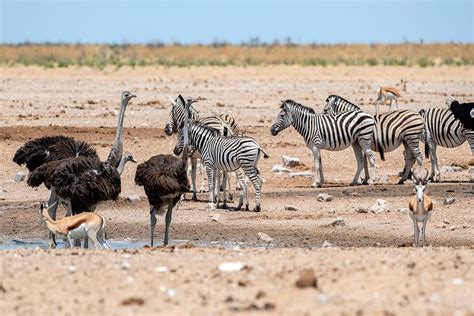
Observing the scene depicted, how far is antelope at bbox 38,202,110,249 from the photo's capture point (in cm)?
1224

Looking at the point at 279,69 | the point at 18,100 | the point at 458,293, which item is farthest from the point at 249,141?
the point at 279,69

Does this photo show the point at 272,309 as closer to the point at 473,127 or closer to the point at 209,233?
the point at 209,233

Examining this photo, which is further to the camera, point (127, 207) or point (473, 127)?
point (473, 127)

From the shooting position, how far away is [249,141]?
1747 centimetres

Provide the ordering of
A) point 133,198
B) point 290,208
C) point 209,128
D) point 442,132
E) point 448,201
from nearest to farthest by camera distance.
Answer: point 448,201
point 290,208
point 133,198
point 209,128
point 442,132

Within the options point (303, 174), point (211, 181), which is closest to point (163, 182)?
point (211, 181)

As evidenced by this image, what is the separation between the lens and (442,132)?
20438mm

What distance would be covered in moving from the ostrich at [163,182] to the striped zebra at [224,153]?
278 centimetres

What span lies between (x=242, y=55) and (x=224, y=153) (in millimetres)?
33165

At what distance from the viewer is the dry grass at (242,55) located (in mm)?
44344

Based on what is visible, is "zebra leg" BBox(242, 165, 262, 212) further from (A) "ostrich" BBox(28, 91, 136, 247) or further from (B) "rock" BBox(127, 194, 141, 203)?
(A) "ostrich" BBox(28, 91, 136, 247)

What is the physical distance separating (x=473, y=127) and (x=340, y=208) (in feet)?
12.7

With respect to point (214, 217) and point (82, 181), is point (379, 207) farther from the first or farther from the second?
point (82, 181)

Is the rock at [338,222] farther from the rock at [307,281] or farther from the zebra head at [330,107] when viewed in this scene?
the rock at [307,281]
